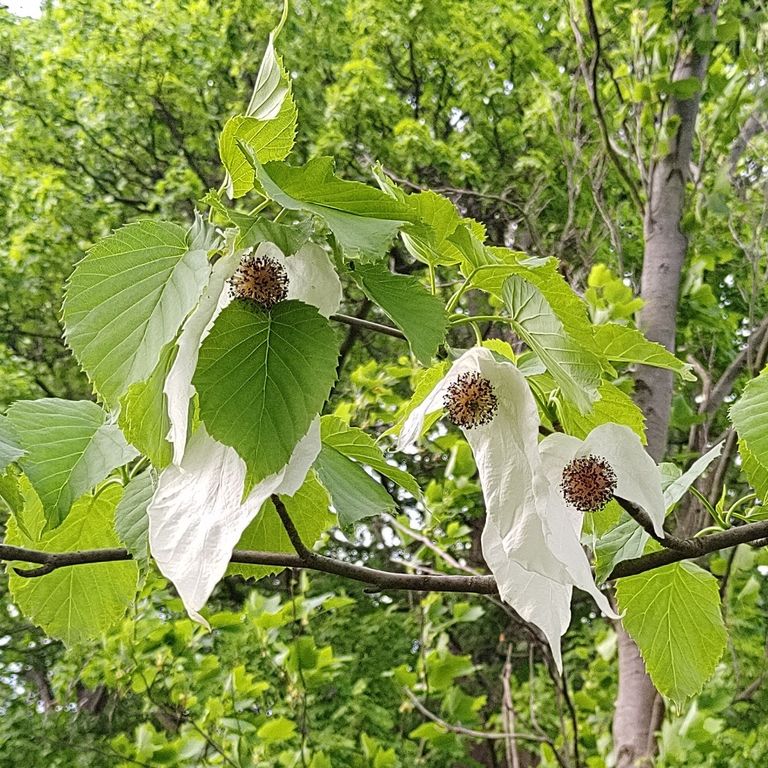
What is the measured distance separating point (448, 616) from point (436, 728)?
1.61 m

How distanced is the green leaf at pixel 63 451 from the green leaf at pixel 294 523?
8cm

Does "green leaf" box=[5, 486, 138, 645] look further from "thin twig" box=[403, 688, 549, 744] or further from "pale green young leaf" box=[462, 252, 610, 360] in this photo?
"thin twig" box=[403, 688, 549, 744]

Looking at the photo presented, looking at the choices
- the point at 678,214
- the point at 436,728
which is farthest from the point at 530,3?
the point at 436,728

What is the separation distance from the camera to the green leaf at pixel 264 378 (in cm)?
28

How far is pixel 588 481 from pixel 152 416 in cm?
17

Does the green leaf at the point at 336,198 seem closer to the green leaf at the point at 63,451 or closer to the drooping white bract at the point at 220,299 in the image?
the drooping white bract at the point at 220,299

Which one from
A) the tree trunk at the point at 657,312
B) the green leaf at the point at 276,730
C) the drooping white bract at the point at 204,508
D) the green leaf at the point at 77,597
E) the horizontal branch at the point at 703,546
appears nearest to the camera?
the drooping white bract at the point at 204,508

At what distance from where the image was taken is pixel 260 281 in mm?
298

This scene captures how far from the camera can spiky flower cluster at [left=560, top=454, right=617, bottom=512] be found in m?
0.34

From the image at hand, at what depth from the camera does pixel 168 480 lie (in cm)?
30

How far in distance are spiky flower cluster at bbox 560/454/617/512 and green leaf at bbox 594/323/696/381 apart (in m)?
0.06

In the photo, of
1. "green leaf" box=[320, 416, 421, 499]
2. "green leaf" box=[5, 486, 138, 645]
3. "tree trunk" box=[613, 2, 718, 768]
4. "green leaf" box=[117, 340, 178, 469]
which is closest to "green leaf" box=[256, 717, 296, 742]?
"tree trunk" box=[613, 2, 718, 768]

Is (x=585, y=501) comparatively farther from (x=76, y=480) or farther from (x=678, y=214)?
(x=678, y=214)

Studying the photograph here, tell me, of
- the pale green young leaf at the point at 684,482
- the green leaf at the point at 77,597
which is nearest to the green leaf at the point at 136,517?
the green leaf at the point at 77,597
